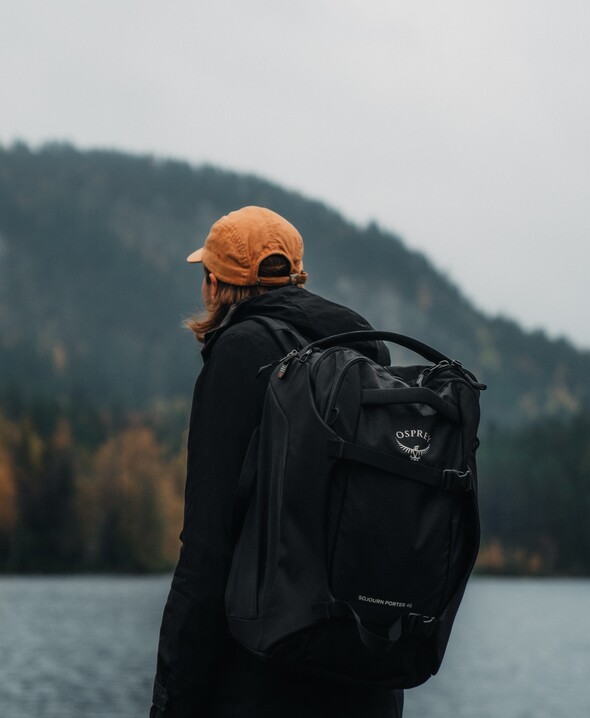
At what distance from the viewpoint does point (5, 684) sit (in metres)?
37.6

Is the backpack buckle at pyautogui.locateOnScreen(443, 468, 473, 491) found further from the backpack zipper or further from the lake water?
the lake water

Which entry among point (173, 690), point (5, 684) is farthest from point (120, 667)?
point (173, 690)

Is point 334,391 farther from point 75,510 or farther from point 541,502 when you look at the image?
point 541,502

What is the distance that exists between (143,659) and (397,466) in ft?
151

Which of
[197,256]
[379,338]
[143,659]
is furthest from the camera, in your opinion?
[143,659]

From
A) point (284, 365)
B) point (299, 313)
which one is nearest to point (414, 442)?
point (284, 365)

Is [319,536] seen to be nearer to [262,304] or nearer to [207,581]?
[207,581]

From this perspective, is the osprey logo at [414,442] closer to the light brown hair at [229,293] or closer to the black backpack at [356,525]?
the black backpack at [356,525]

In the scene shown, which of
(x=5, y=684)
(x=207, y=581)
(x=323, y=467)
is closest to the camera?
(x=323, y=467)

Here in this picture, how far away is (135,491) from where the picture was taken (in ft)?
407

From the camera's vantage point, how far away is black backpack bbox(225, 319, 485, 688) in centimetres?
294

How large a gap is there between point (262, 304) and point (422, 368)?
0.45 meters

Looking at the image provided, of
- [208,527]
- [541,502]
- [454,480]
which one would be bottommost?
[541,502]

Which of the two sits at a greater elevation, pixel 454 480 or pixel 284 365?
pixel 284 365
